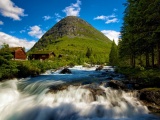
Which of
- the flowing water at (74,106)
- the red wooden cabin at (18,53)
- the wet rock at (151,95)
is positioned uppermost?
the red wooden cabin at (18,53)

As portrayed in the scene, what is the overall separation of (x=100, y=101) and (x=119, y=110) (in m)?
2.01

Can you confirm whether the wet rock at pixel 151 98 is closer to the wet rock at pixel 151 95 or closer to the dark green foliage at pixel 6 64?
the wet rock at pixel 151 95

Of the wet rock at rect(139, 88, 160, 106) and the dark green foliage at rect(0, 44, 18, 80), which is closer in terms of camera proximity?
the wet rock at rect(139, 88, 160, 106)

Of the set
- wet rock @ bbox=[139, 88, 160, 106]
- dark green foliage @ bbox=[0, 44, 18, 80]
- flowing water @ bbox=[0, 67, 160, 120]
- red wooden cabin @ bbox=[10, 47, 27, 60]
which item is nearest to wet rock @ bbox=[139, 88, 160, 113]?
wet rock @ bbox=[139, 88, 160, 106]

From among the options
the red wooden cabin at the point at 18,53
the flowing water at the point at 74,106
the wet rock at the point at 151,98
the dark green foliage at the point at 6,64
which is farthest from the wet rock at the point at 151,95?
the red wooden cabin at the point at 18,53

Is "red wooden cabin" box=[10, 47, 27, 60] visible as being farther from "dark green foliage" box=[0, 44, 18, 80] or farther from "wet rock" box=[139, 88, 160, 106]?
"wet rock" box=[139, 88, 160, 106]

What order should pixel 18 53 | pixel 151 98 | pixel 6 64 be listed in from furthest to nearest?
pixel 18 53 → pixel 6 64 → pixel 151 98

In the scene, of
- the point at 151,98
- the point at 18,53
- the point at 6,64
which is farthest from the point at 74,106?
the point at 18,53

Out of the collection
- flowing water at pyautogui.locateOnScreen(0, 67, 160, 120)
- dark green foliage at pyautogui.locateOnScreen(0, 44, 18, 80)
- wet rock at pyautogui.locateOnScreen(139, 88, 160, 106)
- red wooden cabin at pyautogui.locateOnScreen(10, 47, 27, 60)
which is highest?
red wooden cabin at pyautogui.locateOnScreen(10, 47, 27, 60)

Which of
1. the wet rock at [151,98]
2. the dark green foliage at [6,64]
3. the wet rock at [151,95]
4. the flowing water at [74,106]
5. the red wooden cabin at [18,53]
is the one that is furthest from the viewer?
the red wooden cabin at [18,53]

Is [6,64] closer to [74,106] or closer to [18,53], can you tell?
[74,106]

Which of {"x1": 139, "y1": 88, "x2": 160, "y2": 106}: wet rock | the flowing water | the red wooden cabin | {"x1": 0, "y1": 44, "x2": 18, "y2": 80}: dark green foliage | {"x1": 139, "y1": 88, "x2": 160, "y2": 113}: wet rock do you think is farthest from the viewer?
the red wooden cabin

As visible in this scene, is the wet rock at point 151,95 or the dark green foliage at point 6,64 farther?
the dark green foliage at point 6,64

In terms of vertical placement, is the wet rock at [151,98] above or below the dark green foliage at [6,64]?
below
